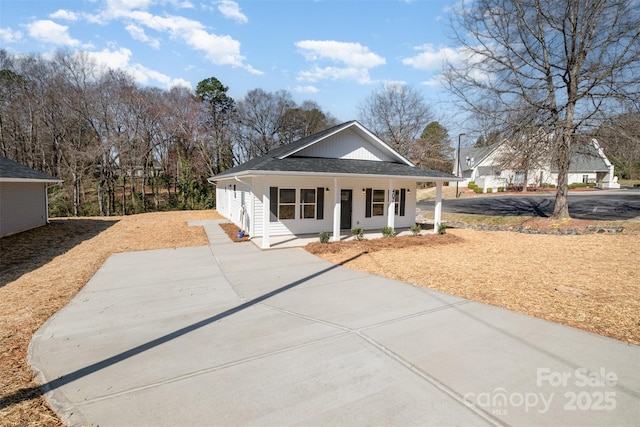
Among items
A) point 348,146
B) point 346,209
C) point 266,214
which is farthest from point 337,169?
point 266,214

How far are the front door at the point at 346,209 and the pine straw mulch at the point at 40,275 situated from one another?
18.8ft

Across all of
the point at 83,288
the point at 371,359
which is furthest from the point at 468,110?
the point at 83,288

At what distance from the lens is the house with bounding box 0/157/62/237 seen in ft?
38.6

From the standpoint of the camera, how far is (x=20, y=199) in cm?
1318

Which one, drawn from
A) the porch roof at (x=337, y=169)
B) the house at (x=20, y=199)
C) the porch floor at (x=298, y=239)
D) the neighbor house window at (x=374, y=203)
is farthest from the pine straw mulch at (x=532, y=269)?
the house at (x=20, y=199)

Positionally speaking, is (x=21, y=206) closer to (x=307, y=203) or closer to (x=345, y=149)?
(x=307, y=203)

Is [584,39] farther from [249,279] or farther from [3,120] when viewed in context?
[3,120]

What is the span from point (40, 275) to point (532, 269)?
478 inches

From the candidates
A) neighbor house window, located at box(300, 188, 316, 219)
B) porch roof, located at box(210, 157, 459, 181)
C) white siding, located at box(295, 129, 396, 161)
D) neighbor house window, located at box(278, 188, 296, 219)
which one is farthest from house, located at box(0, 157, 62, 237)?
white siding, located at box(295, 129, 396, 161)

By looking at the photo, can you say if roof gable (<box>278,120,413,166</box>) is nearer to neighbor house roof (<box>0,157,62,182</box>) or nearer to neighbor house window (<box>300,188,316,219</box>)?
neighbor house window (<box>300,188,316,219</box>)

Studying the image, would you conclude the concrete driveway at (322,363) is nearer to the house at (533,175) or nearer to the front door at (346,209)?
the front door at (346,209)

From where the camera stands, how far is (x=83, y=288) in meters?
6.37

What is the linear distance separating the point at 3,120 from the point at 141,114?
904 centimetres

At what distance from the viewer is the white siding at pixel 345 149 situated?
44.3ft
